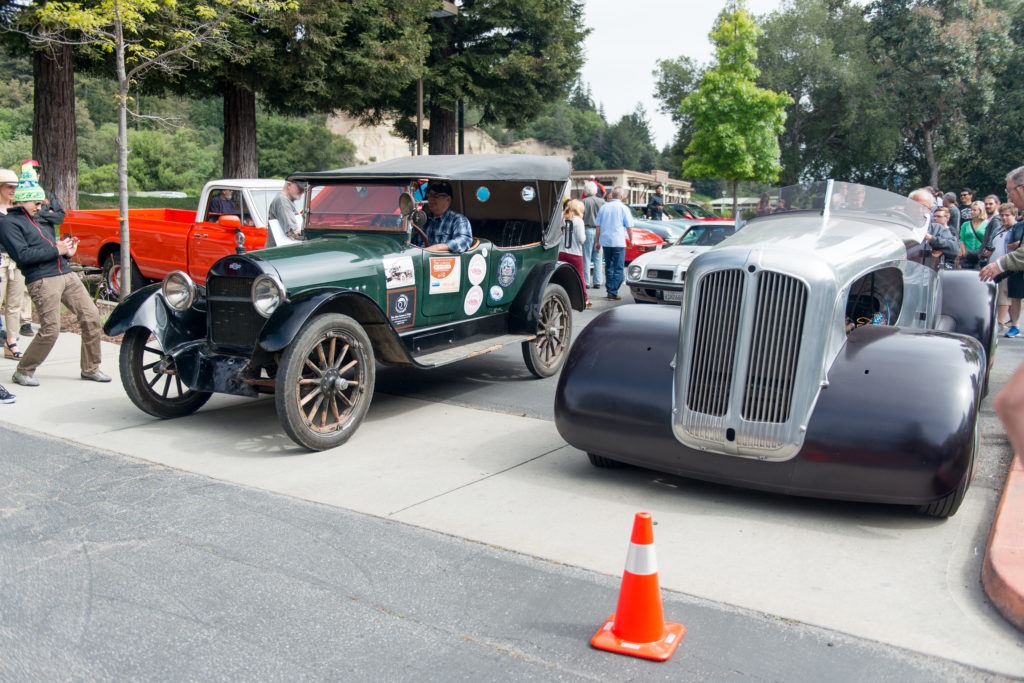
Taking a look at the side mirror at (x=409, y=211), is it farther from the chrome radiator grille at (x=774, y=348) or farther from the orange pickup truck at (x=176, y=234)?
the orange pickup truck at (x=176, y=234)

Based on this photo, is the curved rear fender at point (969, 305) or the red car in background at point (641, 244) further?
the red car in background at point (641, 244)

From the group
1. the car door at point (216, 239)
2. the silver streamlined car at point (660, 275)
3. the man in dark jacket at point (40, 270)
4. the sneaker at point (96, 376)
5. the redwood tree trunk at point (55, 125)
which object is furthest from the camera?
the redwood tree trunk at point (55, 125)

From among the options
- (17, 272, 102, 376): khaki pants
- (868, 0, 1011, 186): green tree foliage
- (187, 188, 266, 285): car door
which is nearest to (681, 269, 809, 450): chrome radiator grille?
(17, 272, 102, 376): khaki pants

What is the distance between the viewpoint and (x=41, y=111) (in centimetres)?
1628

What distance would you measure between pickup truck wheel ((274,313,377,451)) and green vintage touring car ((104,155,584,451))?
0.4 inches

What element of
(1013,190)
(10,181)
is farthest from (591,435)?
(10,181)

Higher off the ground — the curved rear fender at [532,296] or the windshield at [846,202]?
the windshield at [846,202]

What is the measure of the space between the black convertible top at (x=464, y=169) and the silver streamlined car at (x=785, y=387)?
2548mm

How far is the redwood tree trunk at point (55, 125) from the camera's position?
16.2 m

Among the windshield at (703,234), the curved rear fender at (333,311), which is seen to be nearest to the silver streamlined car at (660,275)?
the windshield at (703,234)

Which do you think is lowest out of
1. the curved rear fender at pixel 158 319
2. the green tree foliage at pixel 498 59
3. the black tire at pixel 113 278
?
the black tire at pixel 113 278

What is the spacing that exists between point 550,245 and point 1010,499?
4.97 metres

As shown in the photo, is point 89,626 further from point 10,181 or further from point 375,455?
point 10,181

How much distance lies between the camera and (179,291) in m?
6.58
